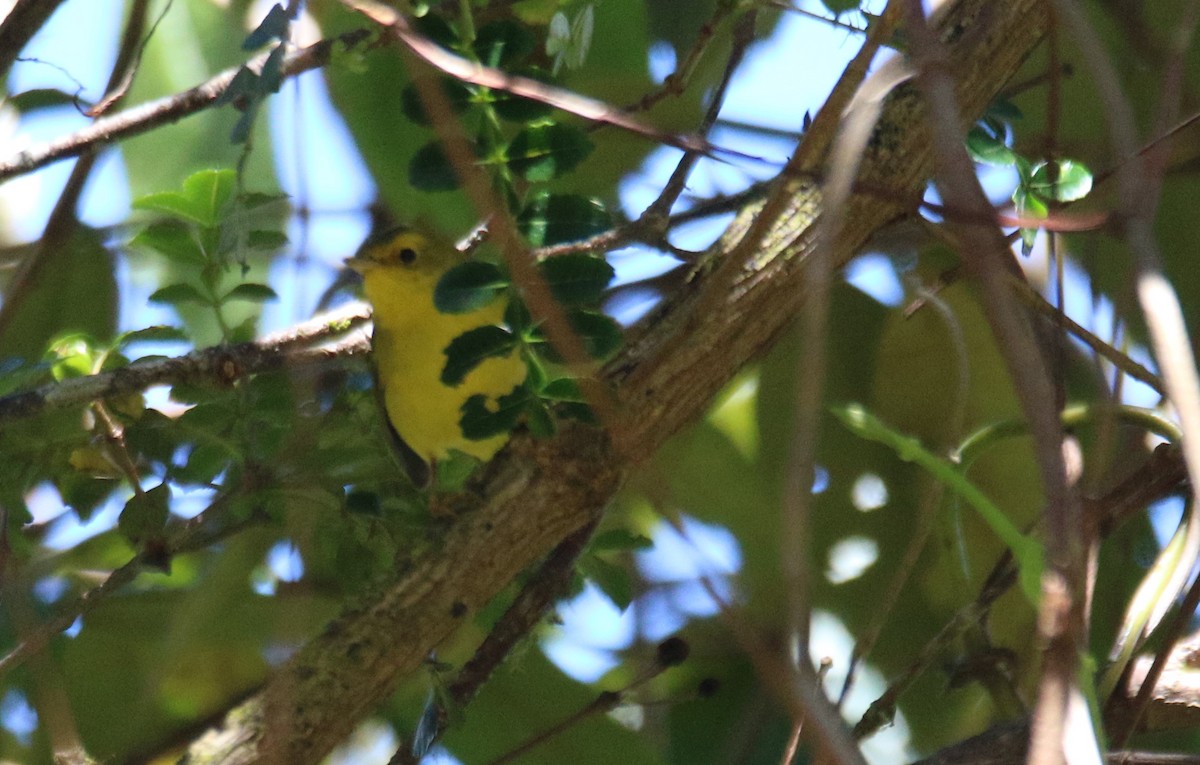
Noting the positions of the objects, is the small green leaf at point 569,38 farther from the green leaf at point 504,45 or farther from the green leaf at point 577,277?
the green leaf at point 577,277

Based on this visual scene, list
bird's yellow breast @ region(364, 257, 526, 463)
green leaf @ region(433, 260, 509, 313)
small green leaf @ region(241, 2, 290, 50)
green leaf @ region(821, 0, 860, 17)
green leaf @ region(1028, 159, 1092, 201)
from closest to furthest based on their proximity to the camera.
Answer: small green leaf @ region(241, 2, 290, 50) < green leaf @ region(433, 260, 509, 313) < green leaf @ region(1028, 159, 1092, 201) < green leaf @ region(821, 0, 860, 17) < bird's yellow breast @ region(364, 257, 526, 463)

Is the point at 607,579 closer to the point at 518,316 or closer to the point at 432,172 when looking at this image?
the point at 518,316

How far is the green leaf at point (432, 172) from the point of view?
1.52 m

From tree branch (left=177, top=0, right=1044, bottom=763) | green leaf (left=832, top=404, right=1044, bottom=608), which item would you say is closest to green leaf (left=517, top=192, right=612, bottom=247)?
tree branch (left=177, top=0, right=1044, bottom=763)

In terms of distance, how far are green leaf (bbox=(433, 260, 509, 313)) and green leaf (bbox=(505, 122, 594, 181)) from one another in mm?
122

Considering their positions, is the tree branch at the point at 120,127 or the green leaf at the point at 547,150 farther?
the tree branch at the point at 120,127

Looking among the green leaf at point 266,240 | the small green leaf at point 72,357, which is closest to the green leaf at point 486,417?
the green leaf at point 266,240

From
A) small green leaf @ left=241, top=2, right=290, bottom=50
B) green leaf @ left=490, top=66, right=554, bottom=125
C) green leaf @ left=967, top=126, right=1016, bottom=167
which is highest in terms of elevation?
small green leaf @ left=241, top=2, right=290, bottom=50

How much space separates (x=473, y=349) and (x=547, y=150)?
255mm

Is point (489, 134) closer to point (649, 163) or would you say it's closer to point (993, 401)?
point (649, 163)

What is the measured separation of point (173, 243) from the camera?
1.88 metres

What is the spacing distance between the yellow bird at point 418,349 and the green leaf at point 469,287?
46cm

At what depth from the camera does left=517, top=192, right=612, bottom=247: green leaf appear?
1.51 metres

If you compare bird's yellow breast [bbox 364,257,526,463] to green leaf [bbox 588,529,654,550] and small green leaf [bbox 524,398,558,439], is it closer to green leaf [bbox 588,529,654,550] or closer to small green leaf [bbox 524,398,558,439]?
green leaf [bbox 588,529,654,550]
